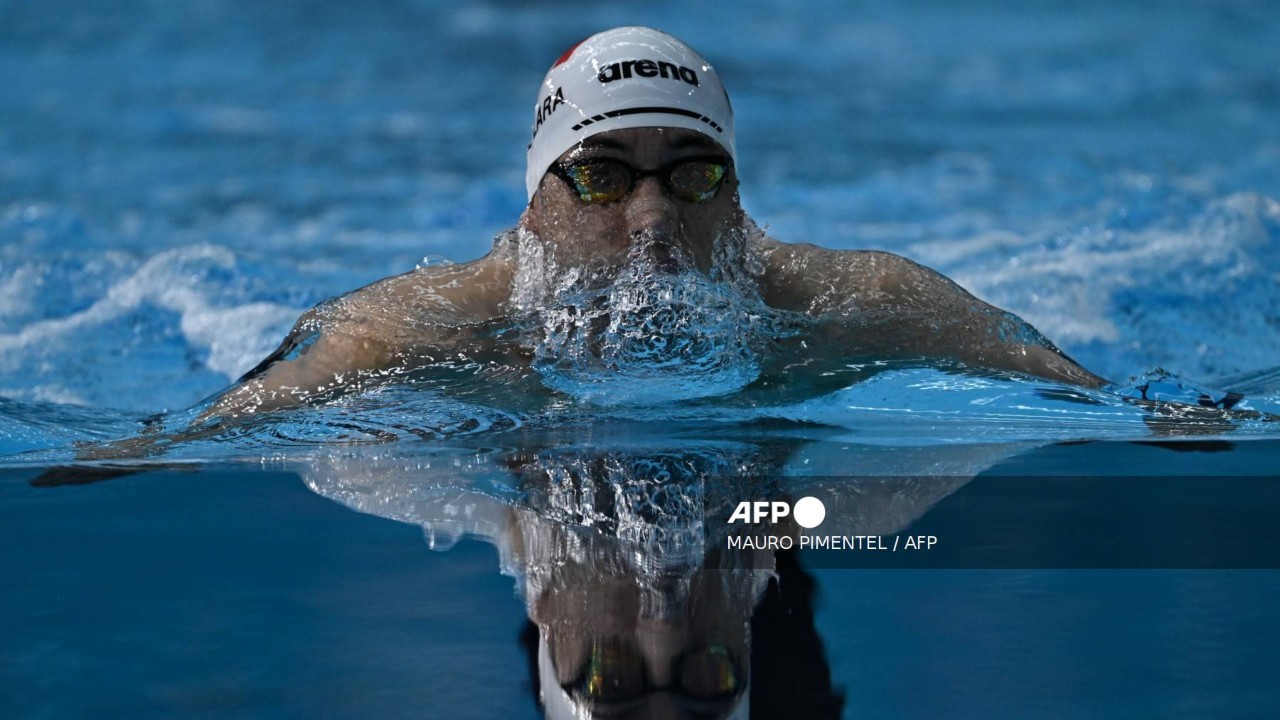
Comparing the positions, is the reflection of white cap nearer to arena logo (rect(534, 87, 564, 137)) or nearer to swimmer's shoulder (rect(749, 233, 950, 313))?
swimmer's shoulder (rect(749, 233, 950, 313))

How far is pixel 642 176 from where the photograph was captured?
3.13 meters

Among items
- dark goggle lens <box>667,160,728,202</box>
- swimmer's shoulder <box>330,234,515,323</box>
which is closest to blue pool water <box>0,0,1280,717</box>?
swimmer's shoulder <box>330,234,515,323</box>

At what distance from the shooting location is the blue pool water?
8.45 ft

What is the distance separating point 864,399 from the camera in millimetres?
2799

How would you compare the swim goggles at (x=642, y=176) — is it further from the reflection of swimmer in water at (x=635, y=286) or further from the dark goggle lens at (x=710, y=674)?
the dark goggle lens at (x=710, y=674)

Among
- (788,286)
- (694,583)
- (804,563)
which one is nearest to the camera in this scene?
(694,583)

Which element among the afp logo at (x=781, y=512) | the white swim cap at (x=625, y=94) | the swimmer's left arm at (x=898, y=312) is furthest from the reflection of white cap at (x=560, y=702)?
the white swim cap at (x=625, y=94)

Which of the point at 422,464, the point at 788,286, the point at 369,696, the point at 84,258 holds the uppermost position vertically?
the point at 84,258

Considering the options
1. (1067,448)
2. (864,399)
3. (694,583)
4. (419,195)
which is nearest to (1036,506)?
(1067,448)

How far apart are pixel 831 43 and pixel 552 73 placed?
400 cm

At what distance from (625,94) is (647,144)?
214mm

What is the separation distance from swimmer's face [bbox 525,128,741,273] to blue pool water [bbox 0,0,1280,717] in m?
0.53

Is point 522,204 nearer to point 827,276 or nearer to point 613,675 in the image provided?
point 827,276

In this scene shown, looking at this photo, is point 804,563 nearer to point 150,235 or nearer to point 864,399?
point 864,399
